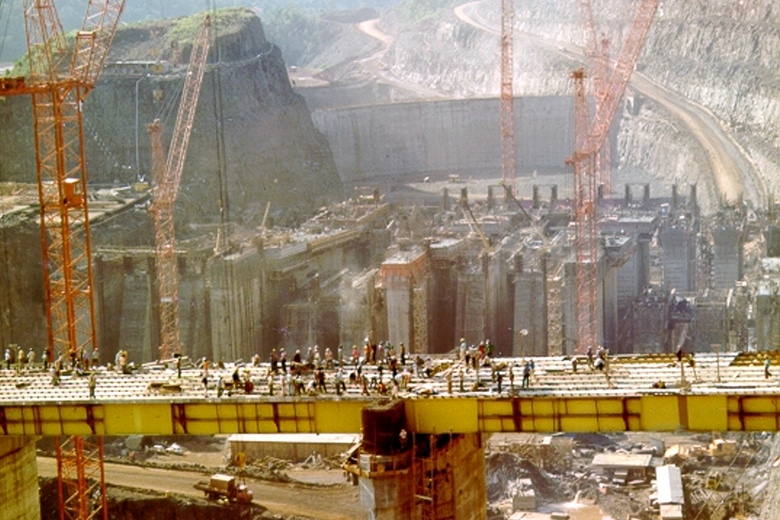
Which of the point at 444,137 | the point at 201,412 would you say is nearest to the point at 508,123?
the point at 444,137

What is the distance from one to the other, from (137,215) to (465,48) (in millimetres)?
69553

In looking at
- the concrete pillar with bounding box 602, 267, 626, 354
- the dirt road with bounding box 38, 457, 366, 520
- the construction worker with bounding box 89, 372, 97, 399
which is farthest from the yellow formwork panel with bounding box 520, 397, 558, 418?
the concrete pillar with bounding box 602, 267, 626, 354

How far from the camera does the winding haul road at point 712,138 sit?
372 feet

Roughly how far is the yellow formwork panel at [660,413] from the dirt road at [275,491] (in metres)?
21.0

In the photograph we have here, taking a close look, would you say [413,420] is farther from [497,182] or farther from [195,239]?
[497,182]

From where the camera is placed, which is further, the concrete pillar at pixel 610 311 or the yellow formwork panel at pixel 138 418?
the concrete pillar at pixel 610 311

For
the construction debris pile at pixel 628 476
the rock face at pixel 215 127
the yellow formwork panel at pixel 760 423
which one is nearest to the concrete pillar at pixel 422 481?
the yellow formwork panel at pixel 760 423

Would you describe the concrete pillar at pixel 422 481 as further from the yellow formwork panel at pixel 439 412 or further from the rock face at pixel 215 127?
the rock face at pixel 215 127

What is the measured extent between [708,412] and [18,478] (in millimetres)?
23030

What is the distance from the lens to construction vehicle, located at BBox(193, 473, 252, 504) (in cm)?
6312

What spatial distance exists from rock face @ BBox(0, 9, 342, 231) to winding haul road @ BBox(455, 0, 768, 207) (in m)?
30.1

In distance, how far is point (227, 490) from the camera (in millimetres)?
63406

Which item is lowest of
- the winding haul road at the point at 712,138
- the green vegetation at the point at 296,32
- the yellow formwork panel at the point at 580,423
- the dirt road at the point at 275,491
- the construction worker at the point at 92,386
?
the dirt road at the point at 275,491

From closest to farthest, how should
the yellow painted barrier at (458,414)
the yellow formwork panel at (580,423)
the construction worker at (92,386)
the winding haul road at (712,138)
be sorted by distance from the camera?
the yellow painted barrier at (458,414) → the yellow formwork panel at (580,423) → the construction worker at (92,386) → the winding haul road at (712,138)
